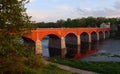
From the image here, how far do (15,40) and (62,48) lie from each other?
55.1 meters

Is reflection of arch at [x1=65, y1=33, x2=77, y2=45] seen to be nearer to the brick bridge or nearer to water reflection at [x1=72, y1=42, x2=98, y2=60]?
the brick bridge

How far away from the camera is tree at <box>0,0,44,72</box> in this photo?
1711cm

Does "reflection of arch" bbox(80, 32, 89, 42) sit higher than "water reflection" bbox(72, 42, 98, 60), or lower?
higher

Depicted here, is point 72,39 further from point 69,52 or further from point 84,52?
point 84,52

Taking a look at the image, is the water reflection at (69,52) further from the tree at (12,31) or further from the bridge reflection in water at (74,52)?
the tree at (12,31)

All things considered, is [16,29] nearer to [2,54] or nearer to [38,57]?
[2,54]

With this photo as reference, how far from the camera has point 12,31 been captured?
59.0 feet

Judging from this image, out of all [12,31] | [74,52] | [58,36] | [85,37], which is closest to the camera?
[12,31]

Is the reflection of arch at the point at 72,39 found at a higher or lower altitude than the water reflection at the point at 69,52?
higher

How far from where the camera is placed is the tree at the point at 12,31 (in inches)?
674

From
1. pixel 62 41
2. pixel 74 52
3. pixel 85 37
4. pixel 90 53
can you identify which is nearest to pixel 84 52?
pixel 74 52

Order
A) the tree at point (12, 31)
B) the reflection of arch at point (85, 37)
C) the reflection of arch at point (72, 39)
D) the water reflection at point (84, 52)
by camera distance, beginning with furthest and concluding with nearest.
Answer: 1. the reflection of arch at point (85, 37)
2. the reflection of arch at point (72, 39)
3. the water reflection at point (84, 52)
4. the tree at point (12, 31)

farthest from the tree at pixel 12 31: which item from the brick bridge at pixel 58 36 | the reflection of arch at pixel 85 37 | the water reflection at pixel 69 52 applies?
the reflection of arch at pixel 85 37

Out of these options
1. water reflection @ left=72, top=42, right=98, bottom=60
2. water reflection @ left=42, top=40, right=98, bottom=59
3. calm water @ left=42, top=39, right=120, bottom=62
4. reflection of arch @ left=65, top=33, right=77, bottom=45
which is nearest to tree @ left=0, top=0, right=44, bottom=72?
calm water @ left=42, top=39, right=120, bottom=62
